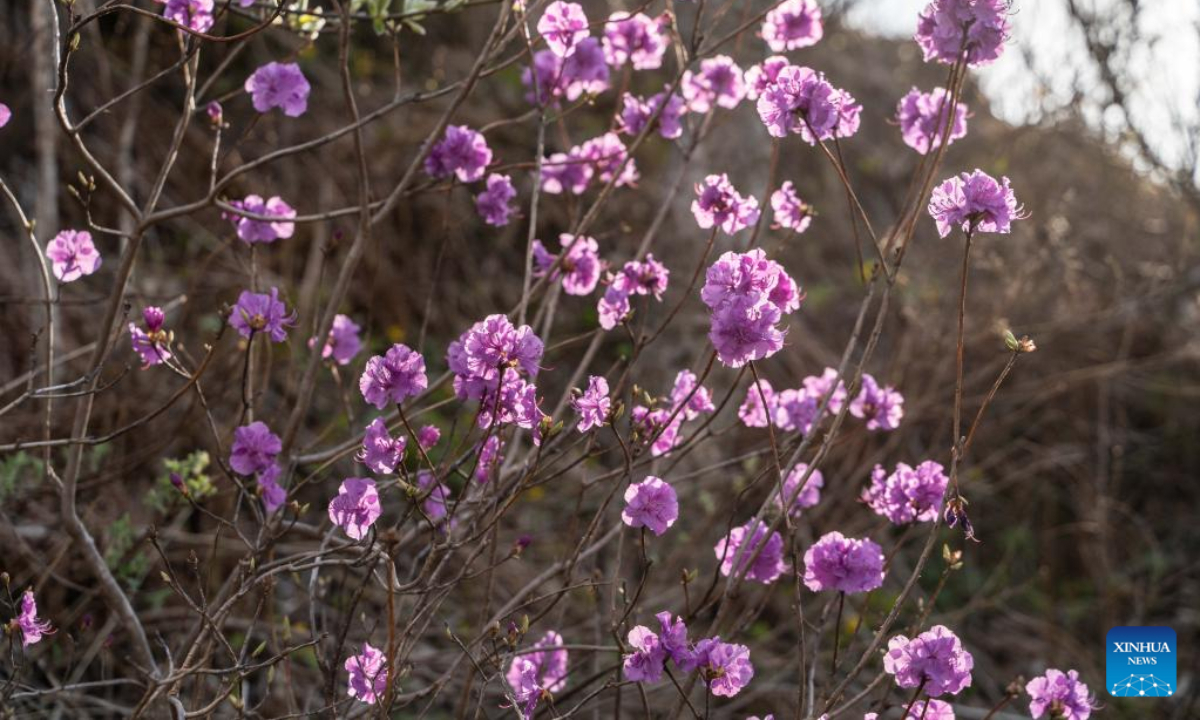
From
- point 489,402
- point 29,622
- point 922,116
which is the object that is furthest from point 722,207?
point 29,622

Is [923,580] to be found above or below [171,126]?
below

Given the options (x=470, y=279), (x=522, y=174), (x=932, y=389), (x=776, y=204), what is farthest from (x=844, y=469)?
(x=522, y=174)

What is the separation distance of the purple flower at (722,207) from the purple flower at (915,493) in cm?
58

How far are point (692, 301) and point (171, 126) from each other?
2.59 m

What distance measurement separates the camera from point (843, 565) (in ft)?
5.98

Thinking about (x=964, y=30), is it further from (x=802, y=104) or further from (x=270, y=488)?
(x=270, y=488)

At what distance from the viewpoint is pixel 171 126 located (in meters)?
4.71

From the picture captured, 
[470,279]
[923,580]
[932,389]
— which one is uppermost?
[470,279]

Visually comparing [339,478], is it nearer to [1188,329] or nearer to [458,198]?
[458,198]

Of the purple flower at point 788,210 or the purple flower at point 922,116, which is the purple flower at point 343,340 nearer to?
the purple flower at point 788,210

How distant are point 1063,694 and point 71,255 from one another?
207cm

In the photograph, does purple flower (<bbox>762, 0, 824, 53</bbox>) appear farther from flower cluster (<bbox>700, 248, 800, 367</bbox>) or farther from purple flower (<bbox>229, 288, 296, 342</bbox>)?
purple flower (<bbox>229, 288, 296, 342</bbox>)

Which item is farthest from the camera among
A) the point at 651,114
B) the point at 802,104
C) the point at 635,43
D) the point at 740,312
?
the point at 635,43

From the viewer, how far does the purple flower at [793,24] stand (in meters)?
2.17
